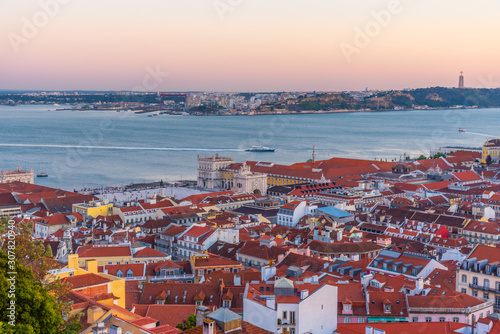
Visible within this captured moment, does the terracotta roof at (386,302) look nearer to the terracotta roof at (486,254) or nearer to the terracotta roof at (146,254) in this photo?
the terracotta roof at (486,254)

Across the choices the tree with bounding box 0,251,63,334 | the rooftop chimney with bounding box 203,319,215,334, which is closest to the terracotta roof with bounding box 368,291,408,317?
the rooftop chimney with bounding box 203,319,215,334

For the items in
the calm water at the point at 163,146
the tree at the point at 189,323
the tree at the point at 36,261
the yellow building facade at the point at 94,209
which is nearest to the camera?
the tree at the point at 36,261

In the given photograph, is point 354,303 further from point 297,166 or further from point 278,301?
point 297,166

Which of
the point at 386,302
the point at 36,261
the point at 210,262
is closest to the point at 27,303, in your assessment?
the point at 36,261

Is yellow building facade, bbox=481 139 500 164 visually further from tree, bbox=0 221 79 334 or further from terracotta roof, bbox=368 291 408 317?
tree, bbox=0 221 79 334

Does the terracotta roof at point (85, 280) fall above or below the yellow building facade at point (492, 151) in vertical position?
above

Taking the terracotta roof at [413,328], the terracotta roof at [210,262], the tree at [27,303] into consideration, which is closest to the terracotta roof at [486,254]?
the terracotta roof at [413,328]
